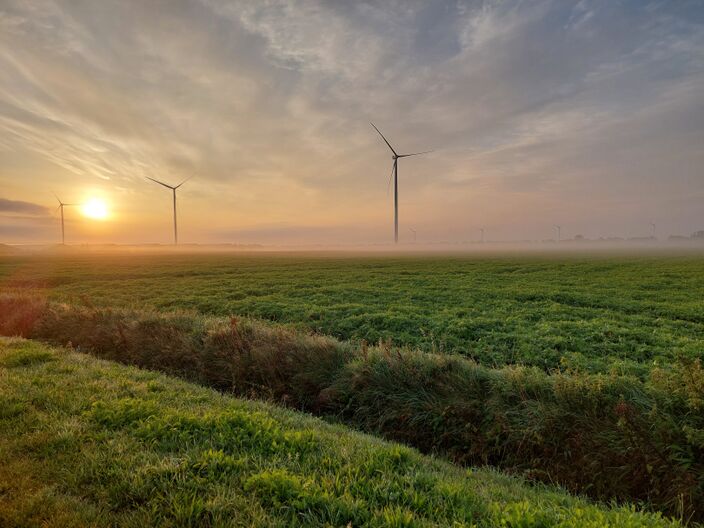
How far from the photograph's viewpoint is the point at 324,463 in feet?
18.1

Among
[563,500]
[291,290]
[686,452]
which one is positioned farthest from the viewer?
[291,290]

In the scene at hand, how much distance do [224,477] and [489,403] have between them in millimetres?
5424

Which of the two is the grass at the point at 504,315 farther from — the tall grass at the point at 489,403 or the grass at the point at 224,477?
the grass at the point at 224,477

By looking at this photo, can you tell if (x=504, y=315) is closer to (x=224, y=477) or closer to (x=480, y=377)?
(x=480, y=377)

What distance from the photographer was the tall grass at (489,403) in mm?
6125

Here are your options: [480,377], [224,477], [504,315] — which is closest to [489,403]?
[480,377]

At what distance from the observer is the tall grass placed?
612 cm

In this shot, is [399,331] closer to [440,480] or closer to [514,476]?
[514,476]

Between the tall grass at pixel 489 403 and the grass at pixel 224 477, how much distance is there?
1.03 metres

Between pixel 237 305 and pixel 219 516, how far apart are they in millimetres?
20716

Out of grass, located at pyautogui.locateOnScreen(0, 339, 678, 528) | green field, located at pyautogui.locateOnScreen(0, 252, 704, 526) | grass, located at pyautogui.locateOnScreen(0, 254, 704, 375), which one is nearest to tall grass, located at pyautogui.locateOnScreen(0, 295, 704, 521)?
green field, located at pyautogui.locateOnScreen(0, 252, 704, 526)

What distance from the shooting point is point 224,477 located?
4.96 m

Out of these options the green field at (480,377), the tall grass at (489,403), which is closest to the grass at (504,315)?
the green field at (480,377)

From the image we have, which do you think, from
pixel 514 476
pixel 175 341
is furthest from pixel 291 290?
pixel 514 476
